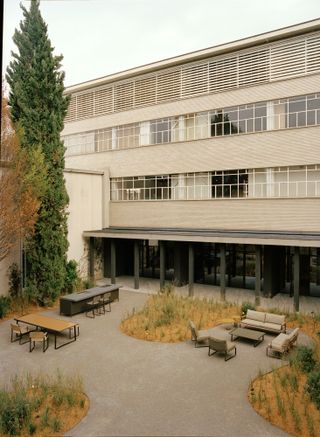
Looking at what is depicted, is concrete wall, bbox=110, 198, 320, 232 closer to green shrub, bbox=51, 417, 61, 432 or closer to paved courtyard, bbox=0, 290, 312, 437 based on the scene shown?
paved courtyard, bbox=0, 290, 312, 437

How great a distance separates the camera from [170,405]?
912 centimetres

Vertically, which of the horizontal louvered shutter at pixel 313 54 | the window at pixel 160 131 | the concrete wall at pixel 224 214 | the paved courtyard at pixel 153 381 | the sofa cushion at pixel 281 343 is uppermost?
the horizontal louvered shutter at pixel 313 54

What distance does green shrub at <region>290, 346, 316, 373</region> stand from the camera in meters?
10.9

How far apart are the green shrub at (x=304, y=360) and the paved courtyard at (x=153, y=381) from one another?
80 cm

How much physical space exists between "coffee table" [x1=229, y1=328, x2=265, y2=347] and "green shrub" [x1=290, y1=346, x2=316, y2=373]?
2018 millimetres

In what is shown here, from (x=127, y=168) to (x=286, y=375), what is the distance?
1948cm

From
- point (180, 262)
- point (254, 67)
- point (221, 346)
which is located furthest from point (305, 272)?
point (254, 67)

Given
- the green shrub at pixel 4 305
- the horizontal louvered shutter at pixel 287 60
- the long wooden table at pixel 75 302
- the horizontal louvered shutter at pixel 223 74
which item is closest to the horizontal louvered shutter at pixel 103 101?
the horizontal louvered shutter at pixel 223 74

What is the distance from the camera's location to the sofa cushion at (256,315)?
15.2 metres

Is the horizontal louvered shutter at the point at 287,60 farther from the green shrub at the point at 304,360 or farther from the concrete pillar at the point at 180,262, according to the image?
the green shrub at the point at 304,360

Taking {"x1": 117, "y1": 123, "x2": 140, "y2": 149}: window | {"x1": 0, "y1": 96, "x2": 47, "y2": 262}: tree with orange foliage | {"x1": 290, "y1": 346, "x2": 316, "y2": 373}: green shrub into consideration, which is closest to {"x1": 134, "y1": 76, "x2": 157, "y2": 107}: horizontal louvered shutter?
{"x1": 117, "y1": 123, "x2": 140, "y2": 149}: window

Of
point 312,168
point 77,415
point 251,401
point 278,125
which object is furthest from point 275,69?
point 77,415

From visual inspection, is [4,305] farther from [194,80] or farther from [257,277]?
[194,80]

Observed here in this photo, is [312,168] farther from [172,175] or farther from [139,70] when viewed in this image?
[139,70]
